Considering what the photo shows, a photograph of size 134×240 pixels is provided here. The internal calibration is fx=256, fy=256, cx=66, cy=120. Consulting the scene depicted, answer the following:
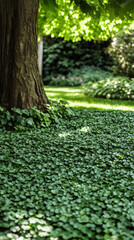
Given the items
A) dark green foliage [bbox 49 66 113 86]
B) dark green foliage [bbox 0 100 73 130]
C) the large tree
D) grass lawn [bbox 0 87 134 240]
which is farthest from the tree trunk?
dark green foliage [bbox 49 66 113 86]

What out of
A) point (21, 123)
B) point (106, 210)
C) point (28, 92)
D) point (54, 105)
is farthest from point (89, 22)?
point (106, 210)

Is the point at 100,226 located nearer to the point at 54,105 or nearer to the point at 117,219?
the point at 117,219

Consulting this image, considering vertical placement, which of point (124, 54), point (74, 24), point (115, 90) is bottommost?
point (115, 90)

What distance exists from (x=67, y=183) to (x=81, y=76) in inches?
606

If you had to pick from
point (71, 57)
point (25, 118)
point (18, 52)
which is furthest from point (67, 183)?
point (71, 57)

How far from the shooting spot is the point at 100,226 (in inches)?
88.2

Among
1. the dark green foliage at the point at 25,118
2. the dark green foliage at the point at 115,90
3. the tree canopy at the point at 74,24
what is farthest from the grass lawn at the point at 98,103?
the tree canopy at the point at 74,24

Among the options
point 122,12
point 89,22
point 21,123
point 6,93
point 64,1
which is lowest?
point 21,123

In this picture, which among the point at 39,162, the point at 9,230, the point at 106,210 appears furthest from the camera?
the point at 39,162

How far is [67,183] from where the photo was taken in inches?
120

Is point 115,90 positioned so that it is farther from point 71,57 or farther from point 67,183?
point 71,57

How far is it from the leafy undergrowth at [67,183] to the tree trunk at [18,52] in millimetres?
849

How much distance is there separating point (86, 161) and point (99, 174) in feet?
1.38

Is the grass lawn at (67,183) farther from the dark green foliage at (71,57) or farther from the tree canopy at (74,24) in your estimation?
the dark green foliage at (71,57)
